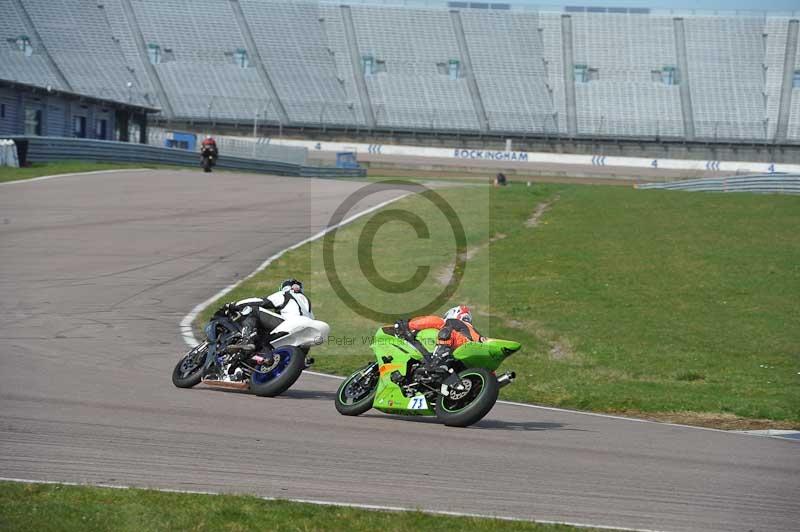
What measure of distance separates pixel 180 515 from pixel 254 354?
17.1 feet

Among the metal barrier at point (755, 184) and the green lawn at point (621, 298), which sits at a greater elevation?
the metal barrier at point (755, 184)

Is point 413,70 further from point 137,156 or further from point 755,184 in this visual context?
point 755,184

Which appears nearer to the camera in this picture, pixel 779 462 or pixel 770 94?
pixel 779 462

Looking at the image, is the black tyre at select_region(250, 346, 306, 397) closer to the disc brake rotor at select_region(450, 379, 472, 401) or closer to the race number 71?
the race number 71

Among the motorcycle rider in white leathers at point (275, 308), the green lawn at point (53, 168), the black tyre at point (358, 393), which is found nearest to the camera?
the black tyre at point (358, 393)

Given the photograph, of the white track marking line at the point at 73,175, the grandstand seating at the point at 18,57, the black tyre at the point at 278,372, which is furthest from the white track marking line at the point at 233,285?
the grandstand seating at the point at 18,57

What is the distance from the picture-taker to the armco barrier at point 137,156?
132 ft

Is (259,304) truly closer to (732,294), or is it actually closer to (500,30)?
(732,294)

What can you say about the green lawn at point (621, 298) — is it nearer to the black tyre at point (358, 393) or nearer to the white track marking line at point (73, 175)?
the black tyre at point (358, 393)

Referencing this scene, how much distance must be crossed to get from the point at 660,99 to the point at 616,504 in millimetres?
70983

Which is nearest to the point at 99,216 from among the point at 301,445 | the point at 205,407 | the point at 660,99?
the point at 205,407

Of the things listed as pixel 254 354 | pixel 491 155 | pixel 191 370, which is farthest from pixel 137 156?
pixel 254 354

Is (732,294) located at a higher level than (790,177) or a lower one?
lower

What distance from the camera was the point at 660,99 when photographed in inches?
2933
